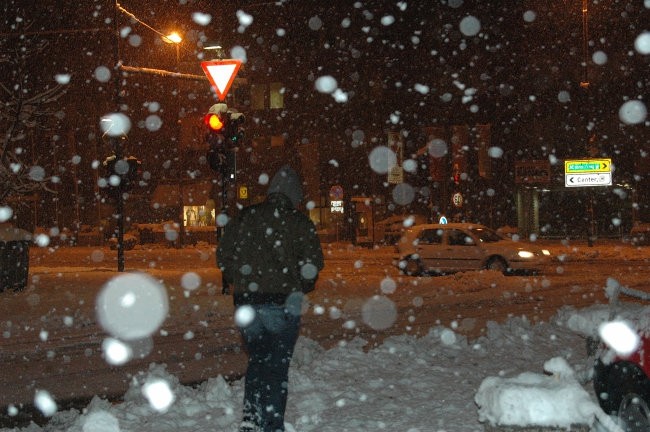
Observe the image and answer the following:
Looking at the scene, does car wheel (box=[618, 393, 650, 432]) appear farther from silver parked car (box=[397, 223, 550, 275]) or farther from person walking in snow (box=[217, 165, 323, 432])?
silver parked car (box=[397, 223, 550, 275])

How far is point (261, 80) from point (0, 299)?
3507 cm

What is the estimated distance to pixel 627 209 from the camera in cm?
4422

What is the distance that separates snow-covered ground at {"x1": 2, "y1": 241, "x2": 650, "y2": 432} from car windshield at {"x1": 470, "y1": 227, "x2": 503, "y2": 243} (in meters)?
11.5

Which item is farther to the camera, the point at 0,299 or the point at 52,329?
the point at 0,299

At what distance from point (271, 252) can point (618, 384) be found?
7.81ft

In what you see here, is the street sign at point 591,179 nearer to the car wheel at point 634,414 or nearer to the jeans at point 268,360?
the car wheel at point 634,414

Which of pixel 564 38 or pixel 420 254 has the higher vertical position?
pixel 564 38

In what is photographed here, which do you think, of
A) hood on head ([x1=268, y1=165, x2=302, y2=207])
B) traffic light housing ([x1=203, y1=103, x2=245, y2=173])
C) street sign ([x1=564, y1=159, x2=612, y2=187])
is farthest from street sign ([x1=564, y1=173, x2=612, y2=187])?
hood on head ([x1=268, y1=165, x2=302, y2=207])

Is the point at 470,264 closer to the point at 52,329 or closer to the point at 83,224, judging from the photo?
the point at 52,329

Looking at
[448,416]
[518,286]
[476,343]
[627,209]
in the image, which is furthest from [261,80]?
[448,416]

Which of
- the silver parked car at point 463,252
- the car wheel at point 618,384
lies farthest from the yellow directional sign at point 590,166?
the car wheel at point 618,384

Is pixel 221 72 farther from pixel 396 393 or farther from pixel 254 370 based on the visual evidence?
pixel 254 370

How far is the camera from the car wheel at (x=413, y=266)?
843 inches

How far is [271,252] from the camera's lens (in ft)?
16.4
